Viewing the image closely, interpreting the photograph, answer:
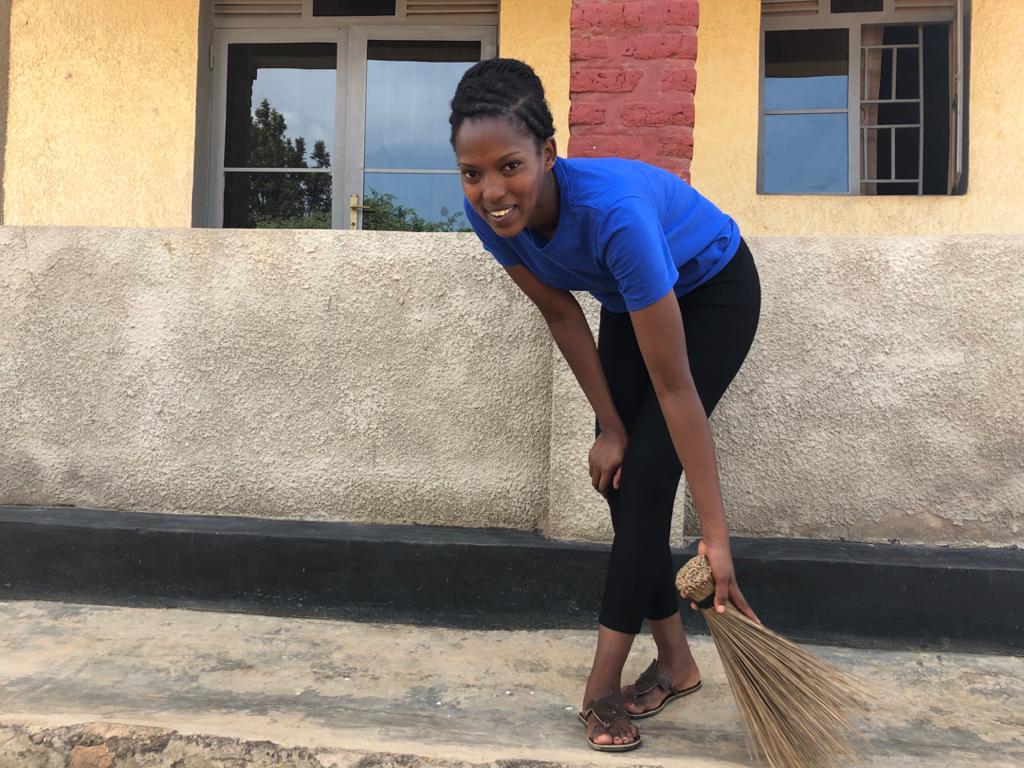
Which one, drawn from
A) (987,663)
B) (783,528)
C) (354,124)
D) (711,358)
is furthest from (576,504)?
(354,124)

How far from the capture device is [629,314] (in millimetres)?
1905

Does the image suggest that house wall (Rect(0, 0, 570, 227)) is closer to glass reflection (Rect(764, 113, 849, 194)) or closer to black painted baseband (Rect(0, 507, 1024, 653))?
black painted baseband (Rect(0, 507, 1024, 653))

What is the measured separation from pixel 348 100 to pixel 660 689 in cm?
415

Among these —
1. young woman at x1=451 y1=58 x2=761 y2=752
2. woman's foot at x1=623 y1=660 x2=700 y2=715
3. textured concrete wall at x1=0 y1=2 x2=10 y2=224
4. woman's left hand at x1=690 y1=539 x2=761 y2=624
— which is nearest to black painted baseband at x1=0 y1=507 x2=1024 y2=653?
woman's foot at x1=623 y1=660 x2=700 y2=715

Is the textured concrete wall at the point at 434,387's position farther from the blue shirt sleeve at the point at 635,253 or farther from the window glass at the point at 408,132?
the window glass at the point at 408,132

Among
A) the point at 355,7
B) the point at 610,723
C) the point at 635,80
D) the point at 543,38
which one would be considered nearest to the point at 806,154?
the point at 543,38

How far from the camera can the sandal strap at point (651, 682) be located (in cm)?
211

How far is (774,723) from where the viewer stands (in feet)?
5.89

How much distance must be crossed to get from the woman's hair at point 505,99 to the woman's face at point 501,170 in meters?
0.02

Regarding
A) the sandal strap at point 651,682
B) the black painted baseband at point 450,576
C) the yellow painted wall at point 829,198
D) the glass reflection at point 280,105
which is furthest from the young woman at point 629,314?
the glass reflection at point 280,105

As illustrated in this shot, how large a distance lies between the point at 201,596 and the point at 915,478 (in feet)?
7.60

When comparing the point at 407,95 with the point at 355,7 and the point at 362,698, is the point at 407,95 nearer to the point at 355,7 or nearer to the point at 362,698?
the point at 355,7

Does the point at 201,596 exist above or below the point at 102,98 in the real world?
below

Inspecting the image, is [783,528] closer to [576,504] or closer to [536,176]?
[576,504]
